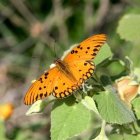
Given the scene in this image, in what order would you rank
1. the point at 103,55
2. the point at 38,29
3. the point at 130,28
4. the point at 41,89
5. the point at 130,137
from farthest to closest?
the point at 38,29, the point at 130,28, the point at 103,55, the point at 130,137, the point at 41,89

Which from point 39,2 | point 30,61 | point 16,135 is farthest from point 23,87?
point 16,135

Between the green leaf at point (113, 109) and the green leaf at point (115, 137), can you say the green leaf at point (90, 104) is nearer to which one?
the green leaf at point (113, 109)

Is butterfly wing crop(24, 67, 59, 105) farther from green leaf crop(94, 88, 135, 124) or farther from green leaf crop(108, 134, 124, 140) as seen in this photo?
green leaf crop(108, 134, 124, 140)

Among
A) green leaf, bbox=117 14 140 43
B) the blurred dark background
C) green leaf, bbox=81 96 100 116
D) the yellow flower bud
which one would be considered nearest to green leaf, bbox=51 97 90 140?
green leaf, bbox=81 96 100 116

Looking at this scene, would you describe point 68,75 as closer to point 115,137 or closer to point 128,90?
point 128,90

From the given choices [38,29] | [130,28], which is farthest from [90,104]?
[38,29]

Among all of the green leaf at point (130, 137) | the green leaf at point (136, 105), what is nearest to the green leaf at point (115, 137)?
the green leaf at point (130, 137)
